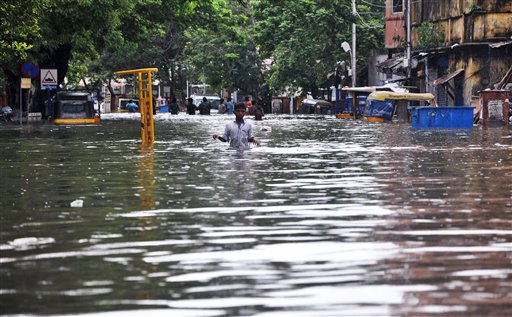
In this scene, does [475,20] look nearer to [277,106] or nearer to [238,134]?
[238,134]

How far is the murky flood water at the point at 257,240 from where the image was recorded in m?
7.11

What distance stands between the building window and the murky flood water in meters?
50.5

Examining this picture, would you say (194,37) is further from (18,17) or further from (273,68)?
(18,17)

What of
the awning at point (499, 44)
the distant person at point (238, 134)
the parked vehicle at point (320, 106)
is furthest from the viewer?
the parked vehicle at point (320, 106)

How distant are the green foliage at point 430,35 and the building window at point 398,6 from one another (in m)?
6.73

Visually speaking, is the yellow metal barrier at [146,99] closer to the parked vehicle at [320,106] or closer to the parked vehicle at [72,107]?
the parked vehicle at [72,107]

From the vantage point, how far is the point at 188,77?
111188 mm

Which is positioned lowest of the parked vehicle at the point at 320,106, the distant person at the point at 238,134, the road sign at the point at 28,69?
the parked vehicle at the point at 320,106

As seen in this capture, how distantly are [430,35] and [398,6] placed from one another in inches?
336

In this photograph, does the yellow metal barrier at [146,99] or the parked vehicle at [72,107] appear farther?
the parked vehicle at [72,107]

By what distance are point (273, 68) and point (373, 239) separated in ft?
270

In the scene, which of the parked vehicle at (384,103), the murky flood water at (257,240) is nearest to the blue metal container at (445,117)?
the parked vehicle at (384,103)

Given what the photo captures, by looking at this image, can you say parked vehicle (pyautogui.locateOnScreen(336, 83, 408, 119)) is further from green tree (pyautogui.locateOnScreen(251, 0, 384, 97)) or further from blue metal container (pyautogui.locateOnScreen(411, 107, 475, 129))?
blue metal container (pyautogui.locateOnScreen(411, 107, 475, 129))

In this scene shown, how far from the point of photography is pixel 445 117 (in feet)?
153
